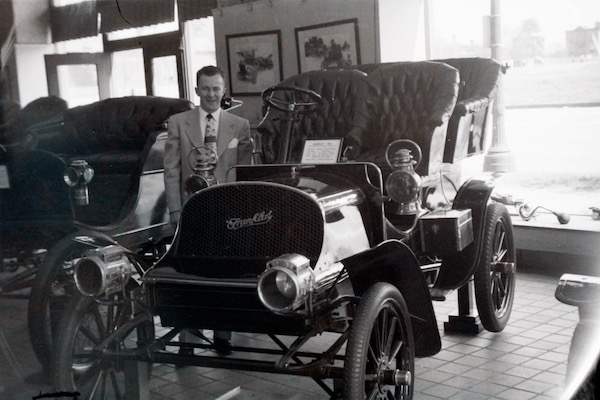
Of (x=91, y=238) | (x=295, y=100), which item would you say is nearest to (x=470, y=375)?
(x=295, y=100)

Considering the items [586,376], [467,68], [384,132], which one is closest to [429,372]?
[384,132]

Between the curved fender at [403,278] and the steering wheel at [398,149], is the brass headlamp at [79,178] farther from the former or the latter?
the steering wheel at [398,149]

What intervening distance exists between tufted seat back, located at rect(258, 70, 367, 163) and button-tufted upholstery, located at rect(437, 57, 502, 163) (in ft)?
1.24

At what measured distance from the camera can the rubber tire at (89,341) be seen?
116cm

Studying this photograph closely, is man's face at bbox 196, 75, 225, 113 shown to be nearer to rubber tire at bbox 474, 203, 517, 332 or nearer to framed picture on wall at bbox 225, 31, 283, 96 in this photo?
framed picture on wall at bbox 225, 31, 283, 96

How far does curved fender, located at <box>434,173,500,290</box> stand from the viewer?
2.22 m

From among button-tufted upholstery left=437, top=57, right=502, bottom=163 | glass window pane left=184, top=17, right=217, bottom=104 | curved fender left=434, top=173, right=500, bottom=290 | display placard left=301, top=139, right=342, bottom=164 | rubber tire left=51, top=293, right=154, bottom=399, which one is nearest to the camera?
glass window pane left=184, top=17, right=217, bottom=104

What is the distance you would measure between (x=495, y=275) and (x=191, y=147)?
1.54m

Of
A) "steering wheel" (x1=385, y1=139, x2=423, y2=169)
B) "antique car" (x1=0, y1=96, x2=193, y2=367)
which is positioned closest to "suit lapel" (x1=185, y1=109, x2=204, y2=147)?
"antique car" (x1=0, y1=96, x2=193, y2=367)

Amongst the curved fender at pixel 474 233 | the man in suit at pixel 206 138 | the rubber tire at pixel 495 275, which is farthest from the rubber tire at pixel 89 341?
the rubber tire at pixel 495 275

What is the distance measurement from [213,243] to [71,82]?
73 cm

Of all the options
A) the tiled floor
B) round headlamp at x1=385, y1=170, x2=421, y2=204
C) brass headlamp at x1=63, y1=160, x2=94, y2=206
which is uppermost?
brass headlamp at x1=63, y1=160, x2=94, y2=206

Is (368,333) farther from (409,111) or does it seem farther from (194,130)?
(409,111)

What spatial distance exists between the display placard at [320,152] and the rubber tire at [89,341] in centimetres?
52
